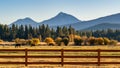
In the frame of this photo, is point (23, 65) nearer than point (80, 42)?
Yes

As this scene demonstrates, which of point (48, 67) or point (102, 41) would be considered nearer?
point (48, 67)

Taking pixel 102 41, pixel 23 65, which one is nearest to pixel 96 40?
pixel 102 41

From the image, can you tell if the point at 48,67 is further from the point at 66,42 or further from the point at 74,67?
the point at 66,42

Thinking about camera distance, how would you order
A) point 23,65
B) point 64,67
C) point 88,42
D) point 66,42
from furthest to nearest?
point 88,42 → point 66,42 → point 23,65 → point 64,67

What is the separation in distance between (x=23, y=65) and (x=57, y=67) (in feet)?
11.9

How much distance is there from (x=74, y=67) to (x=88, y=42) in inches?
5894

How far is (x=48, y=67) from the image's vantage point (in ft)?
95.8

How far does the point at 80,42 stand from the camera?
563 ft

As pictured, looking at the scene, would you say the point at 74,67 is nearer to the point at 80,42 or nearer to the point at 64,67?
the point at 64,67

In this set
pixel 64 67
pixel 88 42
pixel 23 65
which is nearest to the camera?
pixel 64 67

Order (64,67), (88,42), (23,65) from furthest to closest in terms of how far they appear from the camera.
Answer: (88,42) < (23,65) < (64,67)

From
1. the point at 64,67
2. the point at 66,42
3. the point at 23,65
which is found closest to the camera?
the point at 64,67

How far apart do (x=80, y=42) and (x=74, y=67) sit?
14293 centimetres

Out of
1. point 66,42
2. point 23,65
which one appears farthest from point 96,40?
point 23,65
